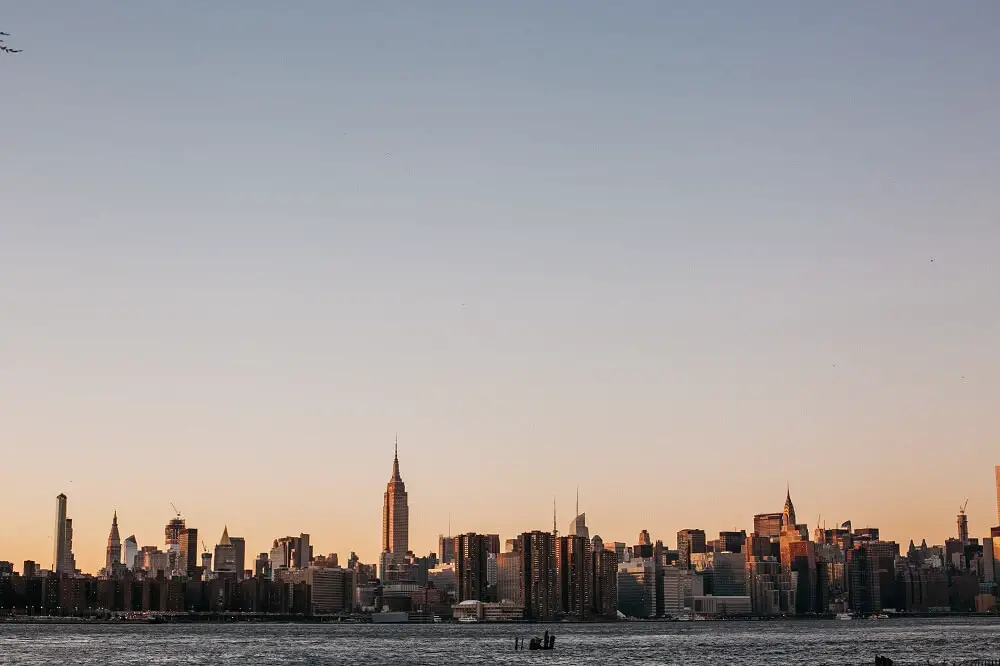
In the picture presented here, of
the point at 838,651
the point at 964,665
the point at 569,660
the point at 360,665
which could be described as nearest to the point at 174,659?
the point at 360,665

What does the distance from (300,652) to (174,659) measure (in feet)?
77.2

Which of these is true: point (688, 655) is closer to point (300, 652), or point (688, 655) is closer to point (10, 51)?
point (300, 652)

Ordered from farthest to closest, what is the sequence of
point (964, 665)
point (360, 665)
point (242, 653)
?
point (242, 653) → point (360, 665) → point (964, 665)

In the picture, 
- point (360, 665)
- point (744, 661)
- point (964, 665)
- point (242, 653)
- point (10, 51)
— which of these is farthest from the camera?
point (242, 653)

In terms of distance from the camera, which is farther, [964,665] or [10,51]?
[964,665]

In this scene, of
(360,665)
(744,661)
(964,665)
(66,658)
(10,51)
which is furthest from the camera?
(66,658)

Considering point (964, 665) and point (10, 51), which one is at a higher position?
point (10, 51)

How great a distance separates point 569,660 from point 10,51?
149m

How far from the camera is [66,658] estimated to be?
17612 centimetres

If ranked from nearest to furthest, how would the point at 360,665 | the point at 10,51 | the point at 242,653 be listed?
1. the point at 10,51
2. the point at 360,665
3. the point at 242,653

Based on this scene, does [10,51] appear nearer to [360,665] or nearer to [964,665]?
[964,665]

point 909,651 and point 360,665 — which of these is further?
point 909,651

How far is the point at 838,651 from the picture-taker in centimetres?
18725

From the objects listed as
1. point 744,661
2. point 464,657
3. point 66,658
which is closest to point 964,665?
point 744,661
